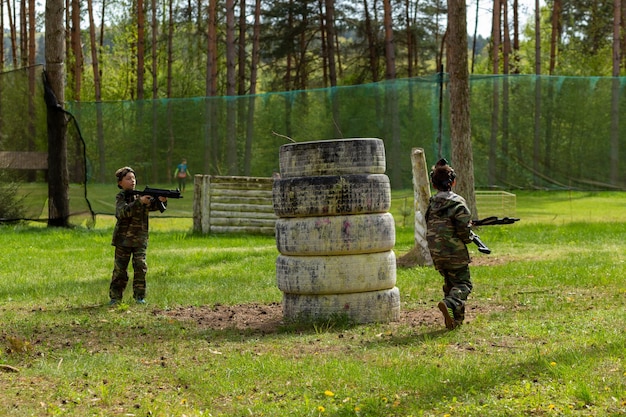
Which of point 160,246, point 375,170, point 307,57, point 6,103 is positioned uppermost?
point 307,57

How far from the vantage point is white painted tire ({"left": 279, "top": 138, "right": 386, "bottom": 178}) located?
27.1ft

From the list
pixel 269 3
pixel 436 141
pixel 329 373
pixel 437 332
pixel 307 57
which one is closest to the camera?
pixel 329 373

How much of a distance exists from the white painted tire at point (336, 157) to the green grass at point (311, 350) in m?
1.42

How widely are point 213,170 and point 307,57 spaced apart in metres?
26.6

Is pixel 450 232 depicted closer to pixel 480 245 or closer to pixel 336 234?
pixel 480 245

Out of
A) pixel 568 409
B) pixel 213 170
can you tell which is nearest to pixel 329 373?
pixel 568 409

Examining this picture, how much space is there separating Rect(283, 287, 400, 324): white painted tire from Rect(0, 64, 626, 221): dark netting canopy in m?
10.6

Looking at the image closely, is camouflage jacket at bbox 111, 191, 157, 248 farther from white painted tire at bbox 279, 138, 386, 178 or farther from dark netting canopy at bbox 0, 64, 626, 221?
dark netting canopy at bbox 0, 64, 626, 221

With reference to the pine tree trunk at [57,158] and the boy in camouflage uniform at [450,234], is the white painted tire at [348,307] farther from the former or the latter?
the pine tree trunk at [57,158]

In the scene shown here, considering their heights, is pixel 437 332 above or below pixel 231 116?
below

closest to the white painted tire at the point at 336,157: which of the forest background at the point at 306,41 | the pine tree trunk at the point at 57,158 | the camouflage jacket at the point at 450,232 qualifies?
the camouflage jacket at the point at 450,232

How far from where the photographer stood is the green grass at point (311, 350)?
5609 mm

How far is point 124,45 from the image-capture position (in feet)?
191

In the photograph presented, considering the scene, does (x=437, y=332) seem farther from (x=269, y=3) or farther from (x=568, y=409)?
(x=269, y=3)
